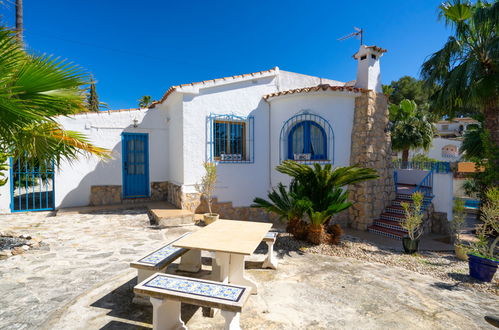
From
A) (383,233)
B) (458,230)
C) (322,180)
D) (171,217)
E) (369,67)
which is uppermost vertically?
(369,67)

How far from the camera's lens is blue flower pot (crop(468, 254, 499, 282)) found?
16.1 ft

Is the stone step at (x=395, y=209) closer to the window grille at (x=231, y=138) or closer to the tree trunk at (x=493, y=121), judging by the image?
the tree trunk at (x=493, y=121)

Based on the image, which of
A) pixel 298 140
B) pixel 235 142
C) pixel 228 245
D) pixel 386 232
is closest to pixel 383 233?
pixel 386 232

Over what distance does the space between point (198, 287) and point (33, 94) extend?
379 cm

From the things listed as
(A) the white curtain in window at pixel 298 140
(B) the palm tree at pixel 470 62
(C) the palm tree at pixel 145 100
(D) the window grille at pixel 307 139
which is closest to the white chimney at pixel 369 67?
(D) the window grille at pixel 307 139

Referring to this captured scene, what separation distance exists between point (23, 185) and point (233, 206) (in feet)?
33.9

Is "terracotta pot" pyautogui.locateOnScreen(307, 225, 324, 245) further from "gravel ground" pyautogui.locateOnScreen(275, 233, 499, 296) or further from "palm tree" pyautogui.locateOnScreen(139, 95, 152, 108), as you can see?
"palm tree" pyautogui.locateOnScreen(139, 95, 152, 108)

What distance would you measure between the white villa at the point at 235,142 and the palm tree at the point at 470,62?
234 centimetres

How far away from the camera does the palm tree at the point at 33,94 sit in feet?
12.2

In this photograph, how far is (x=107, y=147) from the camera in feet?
32.1

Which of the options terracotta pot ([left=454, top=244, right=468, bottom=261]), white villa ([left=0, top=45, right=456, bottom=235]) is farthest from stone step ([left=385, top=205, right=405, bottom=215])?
terracotta pot ([left=454, top=244, right=468, bottom=261])

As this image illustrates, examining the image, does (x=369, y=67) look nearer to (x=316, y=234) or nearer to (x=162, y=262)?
(x=316, y=234)

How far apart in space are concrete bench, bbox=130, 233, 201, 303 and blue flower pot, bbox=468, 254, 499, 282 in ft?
17.1

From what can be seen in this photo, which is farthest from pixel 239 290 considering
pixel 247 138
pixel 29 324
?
pixel 247 138
